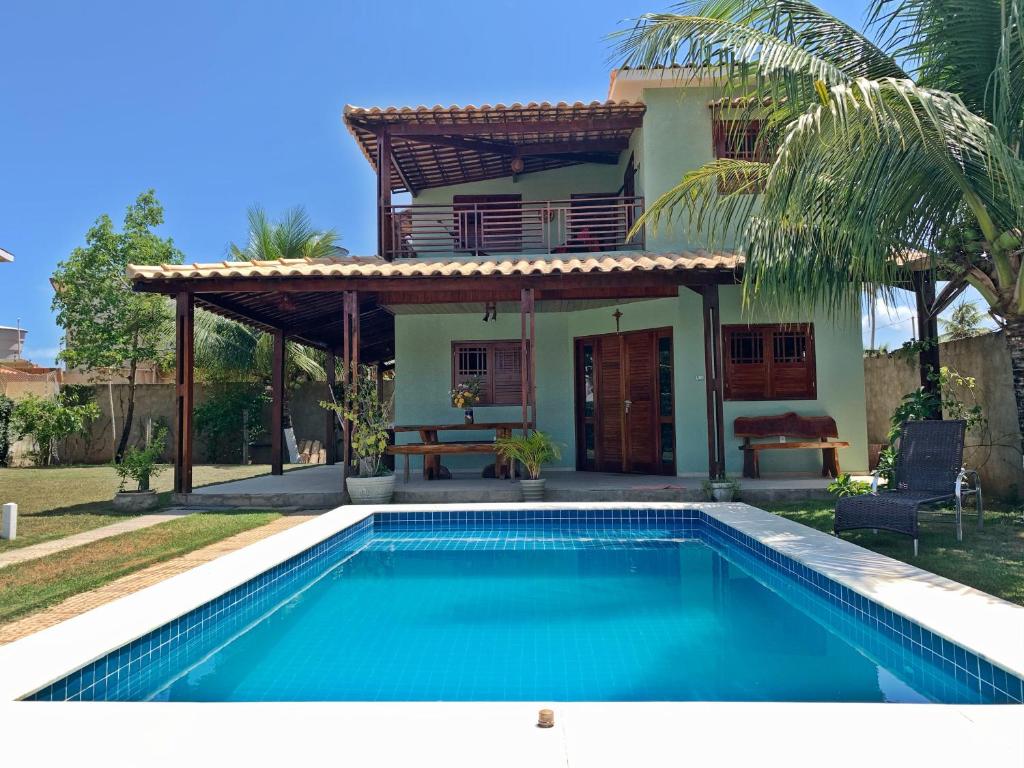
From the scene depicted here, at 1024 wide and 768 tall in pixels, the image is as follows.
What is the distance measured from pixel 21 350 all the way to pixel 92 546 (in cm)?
3402

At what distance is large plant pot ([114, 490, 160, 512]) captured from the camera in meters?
8.65

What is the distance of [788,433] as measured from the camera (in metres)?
10.0

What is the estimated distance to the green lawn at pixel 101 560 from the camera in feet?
14.6

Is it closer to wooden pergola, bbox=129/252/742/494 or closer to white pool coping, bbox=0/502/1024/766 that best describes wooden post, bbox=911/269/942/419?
wooden pergola, bbox=129/252/742/494

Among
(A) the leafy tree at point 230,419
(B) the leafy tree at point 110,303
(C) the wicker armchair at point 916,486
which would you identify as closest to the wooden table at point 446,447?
(C) the wicker armchair at point 916,486

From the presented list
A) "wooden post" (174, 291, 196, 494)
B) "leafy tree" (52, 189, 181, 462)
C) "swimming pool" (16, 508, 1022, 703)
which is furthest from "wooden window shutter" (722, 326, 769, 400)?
"leafy tree" (52, 189, 181, 462)

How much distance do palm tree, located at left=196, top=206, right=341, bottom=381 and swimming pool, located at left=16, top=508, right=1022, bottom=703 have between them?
44.6ft

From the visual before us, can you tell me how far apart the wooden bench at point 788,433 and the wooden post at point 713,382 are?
1182mm

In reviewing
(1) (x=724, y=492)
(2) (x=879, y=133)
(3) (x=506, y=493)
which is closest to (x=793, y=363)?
(1) (x=724, y=492)

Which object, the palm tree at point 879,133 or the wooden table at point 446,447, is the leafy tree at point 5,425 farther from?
the palm tree at point 879,133

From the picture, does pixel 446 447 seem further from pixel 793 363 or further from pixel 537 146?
pixel 537 146

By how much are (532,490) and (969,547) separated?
4.71 meters
